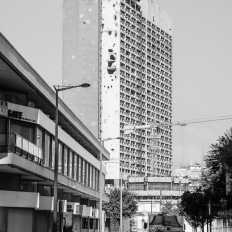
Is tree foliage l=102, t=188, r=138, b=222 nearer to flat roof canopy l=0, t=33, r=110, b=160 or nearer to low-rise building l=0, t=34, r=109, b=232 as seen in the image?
flat roof canopy l=0, t=33, r=110, b=160

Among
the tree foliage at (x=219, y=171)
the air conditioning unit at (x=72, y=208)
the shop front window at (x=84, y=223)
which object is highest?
the tree foliage at (x=219, y=171)

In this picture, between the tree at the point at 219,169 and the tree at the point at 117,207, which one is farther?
the tree at the point at 117,207

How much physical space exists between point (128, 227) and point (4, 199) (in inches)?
4481

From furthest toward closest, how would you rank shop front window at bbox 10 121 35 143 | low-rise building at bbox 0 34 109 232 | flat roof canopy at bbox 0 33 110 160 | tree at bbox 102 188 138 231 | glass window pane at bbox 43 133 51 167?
tree at bbox 102 188 138 231, glass window pane at bbox 43 133 51 167, shop front window at bbox 10 121 35 143, low-rise building at bbox 0 34 109 232, flat roof canopy at bbox 0 33 110 160

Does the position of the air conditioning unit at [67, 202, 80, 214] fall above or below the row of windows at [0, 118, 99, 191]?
below

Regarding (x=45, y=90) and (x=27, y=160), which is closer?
(x=27, y=160)

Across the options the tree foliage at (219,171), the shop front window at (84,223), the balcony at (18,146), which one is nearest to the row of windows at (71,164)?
the balcony at (18,146)

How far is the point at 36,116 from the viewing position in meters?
51.7

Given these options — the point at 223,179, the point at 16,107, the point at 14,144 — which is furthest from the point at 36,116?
the point at 223,179

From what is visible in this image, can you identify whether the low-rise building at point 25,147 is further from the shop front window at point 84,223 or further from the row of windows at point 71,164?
the shop front window at point 84,223

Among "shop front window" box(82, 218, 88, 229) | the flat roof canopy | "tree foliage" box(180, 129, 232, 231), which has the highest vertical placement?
the flat roof canopy

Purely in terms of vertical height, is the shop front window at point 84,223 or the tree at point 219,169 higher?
the tree at point 219,169

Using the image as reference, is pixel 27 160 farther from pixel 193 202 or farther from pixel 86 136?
pixel 193 202

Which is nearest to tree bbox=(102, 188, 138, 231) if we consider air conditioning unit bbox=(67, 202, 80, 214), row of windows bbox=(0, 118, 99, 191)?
row of windows bbox=(0, 118, 99, 191)
